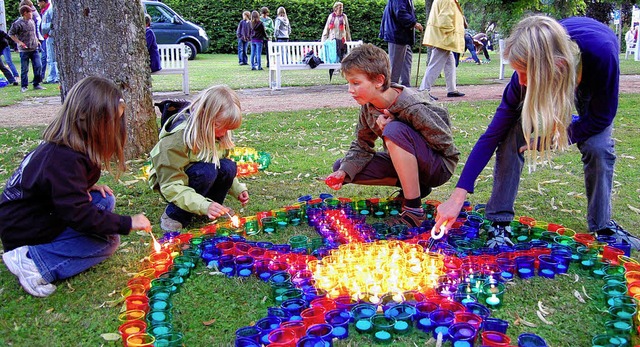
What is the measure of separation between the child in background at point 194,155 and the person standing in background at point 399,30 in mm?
7048

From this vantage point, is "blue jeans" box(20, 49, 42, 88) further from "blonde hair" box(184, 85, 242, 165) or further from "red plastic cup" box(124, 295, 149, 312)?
"red plastic cup" box(124, 295, 149, 312)

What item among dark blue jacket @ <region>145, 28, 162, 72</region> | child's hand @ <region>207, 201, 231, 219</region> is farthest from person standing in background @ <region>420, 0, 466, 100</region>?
child's hand @ <region>207, 201, 231, 219</region>

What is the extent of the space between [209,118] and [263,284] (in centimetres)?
132

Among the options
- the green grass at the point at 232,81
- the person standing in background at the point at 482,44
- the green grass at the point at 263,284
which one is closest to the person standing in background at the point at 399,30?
the green grass at the point at 232,81

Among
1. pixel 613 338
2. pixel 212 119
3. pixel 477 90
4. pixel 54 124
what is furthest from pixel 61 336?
pixel 477 90

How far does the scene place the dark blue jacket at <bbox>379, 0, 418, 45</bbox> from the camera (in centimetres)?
1062

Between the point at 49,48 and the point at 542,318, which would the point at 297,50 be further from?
the point at 542,318

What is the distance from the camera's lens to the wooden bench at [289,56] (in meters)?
13.6

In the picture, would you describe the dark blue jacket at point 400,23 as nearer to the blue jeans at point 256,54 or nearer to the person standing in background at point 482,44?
the blue jeans at point 256,54

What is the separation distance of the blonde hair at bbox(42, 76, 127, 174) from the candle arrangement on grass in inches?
31.1

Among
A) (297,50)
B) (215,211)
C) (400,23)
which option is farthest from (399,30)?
(215,211)

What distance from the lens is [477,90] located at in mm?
12492

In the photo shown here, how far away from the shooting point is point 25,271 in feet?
10.5

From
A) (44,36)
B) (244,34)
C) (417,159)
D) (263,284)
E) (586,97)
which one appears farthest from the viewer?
(244,34)
